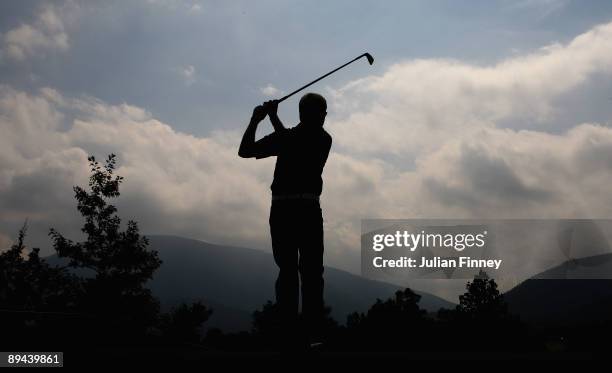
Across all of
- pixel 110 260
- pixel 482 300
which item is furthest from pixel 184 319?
pixel 482 300

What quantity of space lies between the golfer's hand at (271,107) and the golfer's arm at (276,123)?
0.02 metres

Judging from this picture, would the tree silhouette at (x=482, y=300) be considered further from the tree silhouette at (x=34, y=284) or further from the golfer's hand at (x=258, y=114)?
the golfer's hand at (x=258, y=114)

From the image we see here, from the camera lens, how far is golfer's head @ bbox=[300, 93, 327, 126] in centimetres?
549

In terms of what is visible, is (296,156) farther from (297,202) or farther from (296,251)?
(296,251)

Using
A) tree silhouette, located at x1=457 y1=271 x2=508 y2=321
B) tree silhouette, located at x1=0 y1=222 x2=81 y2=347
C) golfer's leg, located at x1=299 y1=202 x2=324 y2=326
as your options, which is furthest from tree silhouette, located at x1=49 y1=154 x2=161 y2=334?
tree silhouette, located at x1=457 y1=271 x2=508 y2=321

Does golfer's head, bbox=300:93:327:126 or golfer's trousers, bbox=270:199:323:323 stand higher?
golfer's head, bbox=300:93:327:126

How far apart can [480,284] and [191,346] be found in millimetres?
117086

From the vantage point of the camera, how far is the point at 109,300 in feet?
140

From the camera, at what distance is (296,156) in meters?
5.43

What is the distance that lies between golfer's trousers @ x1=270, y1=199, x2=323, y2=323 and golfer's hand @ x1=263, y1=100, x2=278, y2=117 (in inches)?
34.8

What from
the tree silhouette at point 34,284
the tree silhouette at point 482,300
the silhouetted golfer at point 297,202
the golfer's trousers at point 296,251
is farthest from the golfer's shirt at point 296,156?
the tree silhouette at point 482,300

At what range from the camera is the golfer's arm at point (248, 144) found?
5.51 metres

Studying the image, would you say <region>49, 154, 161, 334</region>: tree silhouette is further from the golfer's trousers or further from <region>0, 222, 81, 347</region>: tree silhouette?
the golfer's trousers

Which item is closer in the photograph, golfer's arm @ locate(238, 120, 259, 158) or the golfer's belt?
the golfer's belt
